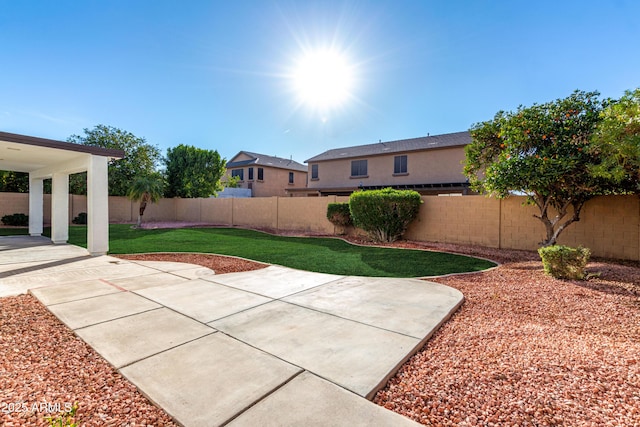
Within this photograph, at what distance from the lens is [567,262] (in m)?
5.93

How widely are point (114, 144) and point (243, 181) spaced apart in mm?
12190

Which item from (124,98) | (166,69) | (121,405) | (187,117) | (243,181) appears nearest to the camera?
(121,405)

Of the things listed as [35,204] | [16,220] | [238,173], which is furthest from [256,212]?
[238,173]

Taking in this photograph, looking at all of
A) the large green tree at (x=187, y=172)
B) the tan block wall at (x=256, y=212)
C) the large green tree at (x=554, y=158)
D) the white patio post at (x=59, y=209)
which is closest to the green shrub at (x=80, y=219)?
the large green tree at (x=187, y=172)

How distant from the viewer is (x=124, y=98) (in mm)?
12352

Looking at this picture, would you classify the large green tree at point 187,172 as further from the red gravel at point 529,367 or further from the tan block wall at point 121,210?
the red gravel at point 529,367

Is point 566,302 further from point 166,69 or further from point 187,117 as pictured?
point 187,117

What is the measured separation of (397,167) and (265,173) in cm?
1474

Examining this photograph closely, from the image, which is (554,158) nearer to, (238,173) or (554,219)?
(554,219)

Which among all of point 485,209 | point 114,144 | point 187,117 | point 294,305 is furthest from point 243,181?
point 294,305

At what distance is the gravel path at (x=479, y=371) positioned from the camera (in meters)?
2.11

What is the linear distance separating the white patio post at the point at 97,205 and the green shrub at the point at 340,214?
8.72m

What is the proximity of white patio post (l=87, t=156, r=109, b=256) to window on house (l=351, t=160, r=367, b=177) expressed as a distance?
17.8 metres

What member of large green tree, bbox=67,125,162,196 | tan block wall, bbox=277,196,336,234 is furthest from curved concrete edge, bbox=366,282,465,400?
large green tree, bbox=67,125,162,196
